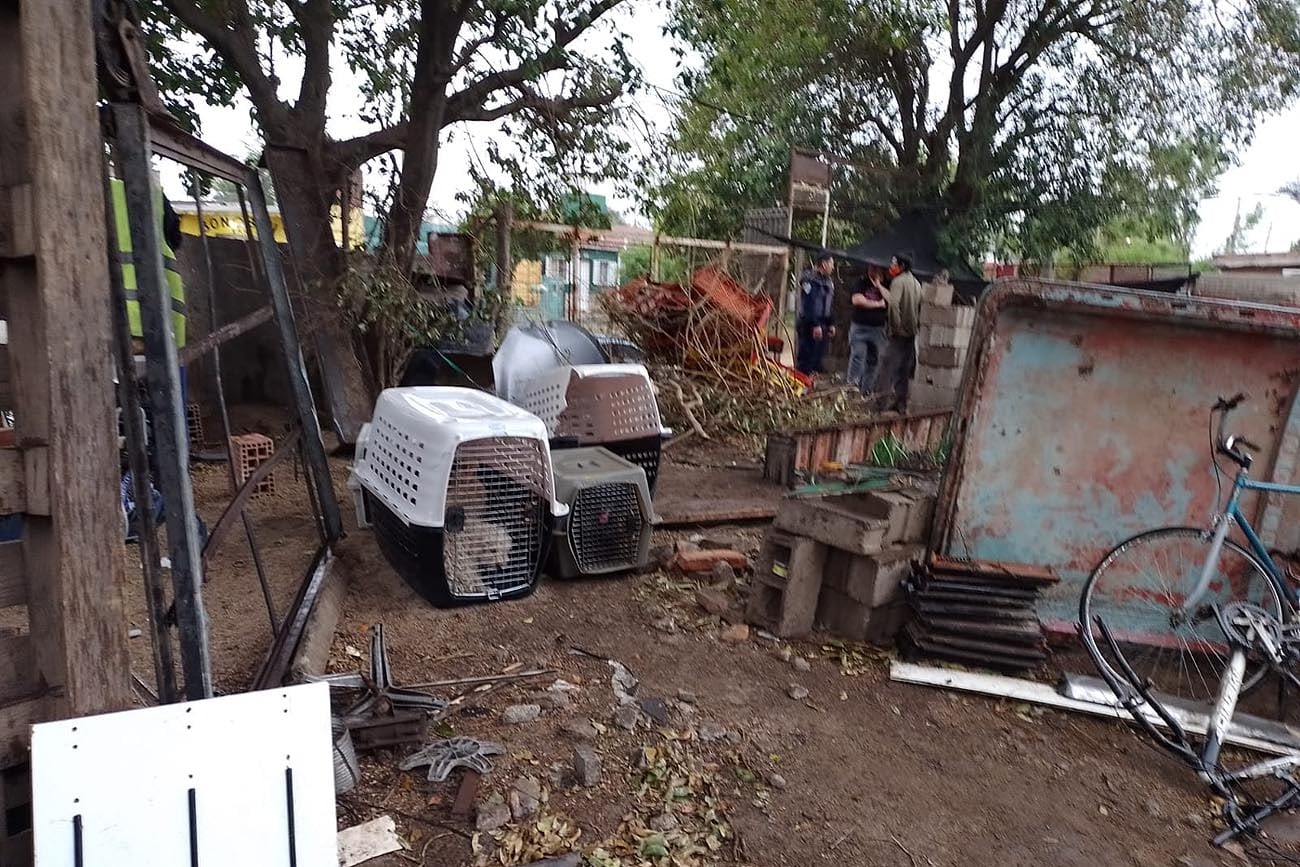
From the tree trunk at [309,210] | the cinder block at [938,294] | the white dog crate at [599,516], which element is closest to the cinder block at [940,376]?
the cinder block at [938,294]

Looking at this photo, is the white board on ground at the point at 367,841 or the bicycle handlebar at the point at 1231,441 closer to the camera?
the white board on ground at the point at 367,841

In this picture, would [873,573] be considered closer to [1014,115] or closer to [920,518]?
[920,518]

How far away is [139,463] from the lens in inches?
84.2

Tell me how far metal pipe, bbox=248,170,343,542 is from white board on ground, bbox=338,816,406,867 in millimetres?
2054

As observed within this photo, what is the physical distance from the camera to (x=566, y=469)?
416cm

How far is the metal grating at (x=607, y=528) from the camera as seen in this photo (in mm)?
4211

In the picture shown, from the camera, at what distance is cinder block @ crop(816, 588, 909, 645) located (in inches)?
148

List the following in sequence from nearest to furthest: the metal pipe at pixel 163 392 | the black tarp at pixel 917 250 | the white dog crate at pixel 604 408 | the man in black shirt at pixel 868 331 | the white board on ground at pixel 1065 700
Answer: the metal pipe at pixel 163 392 → the white board on ground at pixel 1065 700 → the white dog crate at pixel 604 408 → the man in black shirt at pixel 868 331 → the black tarp at pixel 917 250

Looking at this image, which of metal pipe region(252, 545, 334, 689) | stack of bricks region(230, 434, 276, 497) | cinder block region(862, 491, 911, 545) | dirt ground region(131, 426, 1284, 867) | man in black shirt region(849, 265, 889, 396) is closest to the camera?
dirt ground region(131, 426, 1284, 867)

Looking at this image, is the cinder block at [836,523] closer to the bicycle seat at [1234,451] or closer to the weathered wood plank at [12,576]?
the bicycle seat at [1234,451]

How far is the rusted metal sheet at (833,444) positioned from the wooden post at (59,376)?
17.0ft

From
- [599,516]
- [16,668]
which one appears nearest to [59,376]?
[16,668]

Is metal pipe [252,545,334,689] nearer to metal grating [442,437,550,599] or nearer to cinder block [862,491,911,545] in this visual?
metal grating [442,437,550,599]

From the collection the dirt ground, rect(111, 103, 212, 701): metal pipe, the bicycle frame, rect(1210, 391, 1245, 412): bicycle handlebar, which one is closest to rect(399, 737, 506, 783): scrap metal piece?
A: the dirt ground
